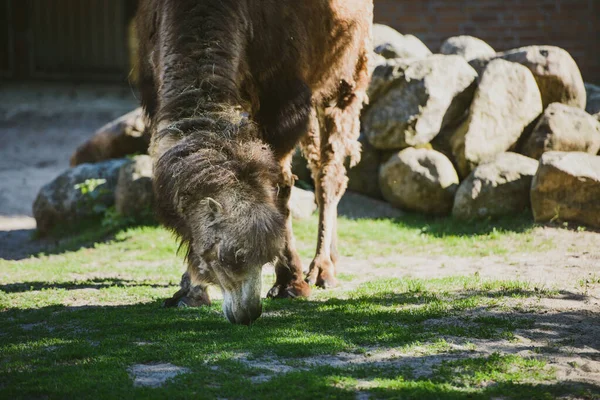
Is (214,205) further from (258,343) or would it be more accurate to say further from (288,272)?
(288,272)

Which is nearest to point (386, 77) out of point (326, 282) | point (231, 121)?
point (326, 282)

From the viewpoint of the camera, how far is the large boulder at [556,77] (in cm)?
912

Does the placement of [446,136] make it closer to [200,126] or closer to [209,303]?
[209,303]

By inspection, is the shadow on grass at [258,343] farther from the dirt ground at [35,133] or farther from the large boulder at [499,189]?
the dirt ground at [35,133]

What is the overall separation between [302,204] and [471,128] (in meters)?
2.13

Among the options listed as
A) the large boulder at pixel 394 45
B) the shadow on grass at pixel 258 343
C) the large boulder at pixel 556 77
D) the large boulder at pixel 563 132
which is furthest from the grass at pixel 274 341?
the large boulder at pixel 394 45

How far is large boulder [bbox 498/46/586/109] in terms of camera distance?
912 cm

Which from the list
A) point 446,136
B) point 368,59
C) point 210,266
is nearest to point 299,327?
point 210,266

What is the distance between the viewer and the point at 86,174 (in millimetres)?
9820

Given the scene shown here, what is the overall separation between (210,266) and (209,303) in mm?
1312

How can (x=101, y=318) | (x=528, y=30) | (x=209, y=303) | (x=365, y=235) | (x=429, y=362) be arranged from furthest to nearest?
1. (x=528, y=30)
2. (x=365, y=235)
3. (x=209, y=303)
4. (x=101, y=318)
5. (x=429, y=362)

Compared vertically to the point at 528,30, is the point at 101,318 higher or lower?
lower

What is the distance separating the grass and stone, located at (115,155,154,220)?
2.11 meters

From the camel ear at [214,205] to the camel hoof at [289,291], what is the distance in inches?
67.0
